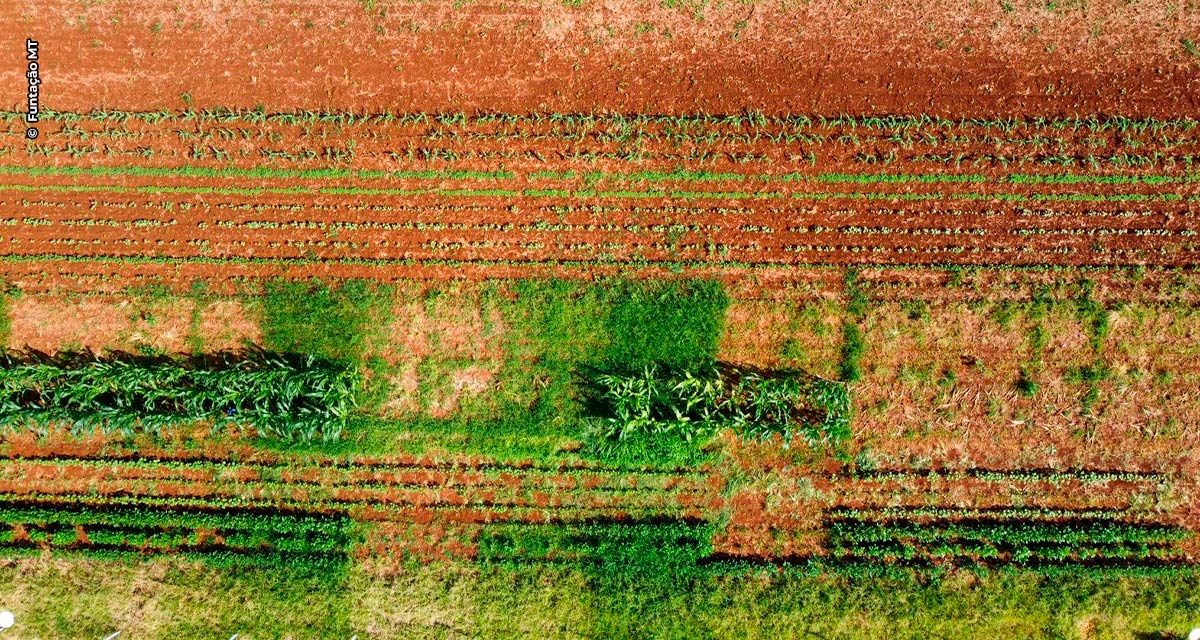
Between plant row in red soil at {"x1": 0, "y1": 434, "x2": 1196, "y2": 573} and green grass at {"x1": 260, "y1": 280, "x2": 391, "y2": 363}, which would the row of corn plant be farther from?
green grass at {"x1": 260, "y1": 280, "x2": 391, "y2": 363}

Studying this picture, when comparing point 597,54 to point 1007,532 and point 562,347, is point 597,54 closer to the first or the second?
point 562,347

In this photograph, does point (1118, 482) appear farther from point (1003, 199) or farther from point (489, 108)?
point (489, 108)

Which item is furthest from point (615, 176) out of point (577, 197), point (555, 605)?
point (555, 605)

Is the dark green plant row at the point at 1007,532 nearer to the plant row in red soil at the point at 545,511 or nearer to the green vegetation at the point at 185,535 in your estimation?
the plant row in red soil at the point at 545,511

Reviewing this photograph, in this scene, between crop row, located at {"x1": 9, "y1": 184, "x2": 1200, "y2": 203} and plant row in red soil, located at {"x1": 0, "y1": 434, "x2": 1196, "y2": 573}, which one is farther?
crop row, located at {"x1": 9, "y1": 184, "x2": 1200, "y2": 203}

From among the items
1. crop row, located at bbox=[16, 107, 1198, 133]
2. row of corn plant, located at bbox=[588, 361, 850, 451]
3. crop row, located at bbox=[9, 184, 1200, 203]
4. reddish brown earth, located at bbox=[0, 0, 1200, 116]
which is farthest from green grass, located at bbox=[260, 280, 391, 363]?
row of corn plant, located at bbox=[588, 361, 850, 451]

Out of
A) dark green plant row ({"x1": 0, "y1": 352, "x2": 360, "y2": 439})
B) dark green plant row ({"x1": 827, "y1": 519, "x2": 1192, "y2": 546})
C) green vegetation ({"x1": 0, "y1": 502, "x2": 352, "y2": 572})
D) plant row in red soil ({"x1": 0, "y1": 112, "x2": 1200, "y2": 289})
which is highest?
plant row in red soil ({"x1": 0, "y1": 112, "x2": 1200, "y2": 289})
